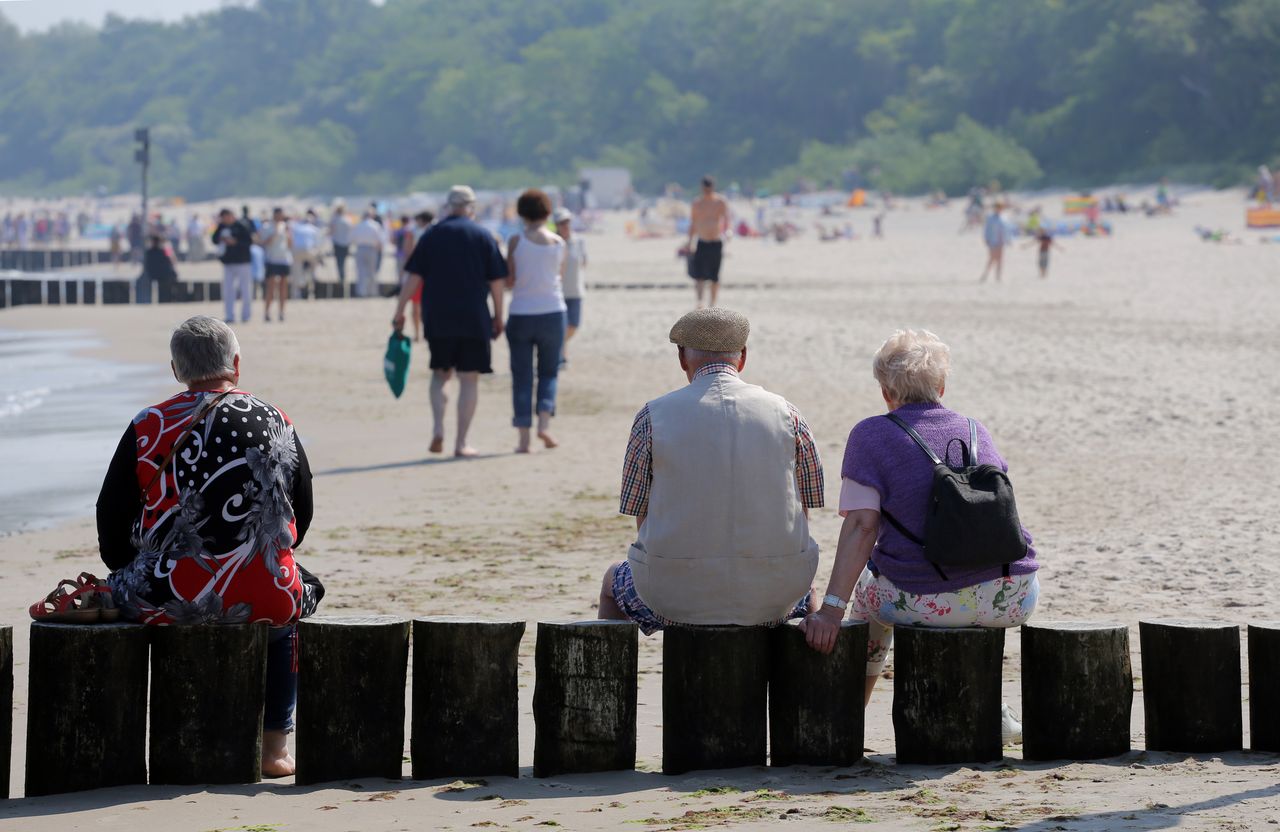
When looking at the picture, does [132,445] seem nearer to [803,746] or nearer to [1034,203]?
[803,746]

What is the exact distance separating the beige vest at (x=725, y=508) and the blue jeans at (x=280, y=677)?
1.10 metres

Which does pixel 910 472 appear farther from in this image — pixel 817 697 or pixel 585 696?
pixel 585 696

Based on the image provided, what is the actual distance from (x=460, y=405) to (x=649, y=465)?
6921 millimetres

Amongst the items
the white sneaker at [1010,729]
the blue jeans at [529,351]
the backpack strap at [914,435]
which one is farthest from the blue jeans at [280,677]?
the blue jeans at [529,351]

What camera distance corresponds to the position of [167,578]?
499 cm

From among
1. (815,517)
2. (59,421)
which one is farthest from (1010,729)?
(59,421)

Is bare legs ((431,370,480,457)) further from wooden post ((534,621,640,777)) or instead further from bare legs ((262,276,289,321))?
bare legs ((262,276,289,321))

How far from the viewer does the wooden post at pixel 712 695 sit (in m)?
5.09

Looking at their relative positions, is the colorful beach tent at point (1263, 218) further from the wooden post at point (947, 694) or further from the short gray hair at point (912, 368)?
the wooden post at point (947, 694)

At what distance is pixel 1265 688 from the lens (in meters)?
5.15

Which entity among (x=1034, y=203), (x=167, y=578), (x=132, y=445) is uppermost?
(x=1034, y=203)

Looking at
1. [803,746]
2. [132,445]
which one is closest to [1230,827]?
[803,746]

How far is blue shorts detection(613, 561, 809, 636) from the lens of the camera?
527 centimetres

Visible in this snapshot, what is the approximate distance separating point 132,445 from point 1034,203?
287ft
